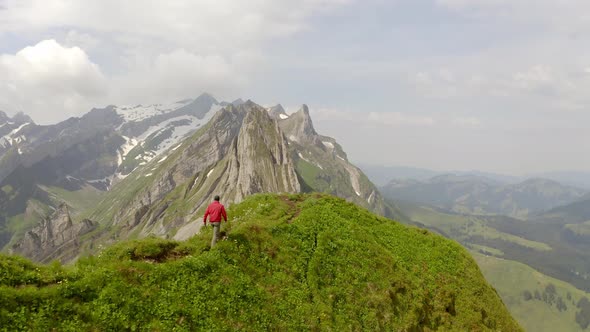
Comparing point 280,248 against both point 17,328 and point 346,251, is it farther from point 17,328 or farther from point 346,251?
point 17,328

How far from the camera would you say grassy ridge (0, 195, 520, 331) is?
54.0ft

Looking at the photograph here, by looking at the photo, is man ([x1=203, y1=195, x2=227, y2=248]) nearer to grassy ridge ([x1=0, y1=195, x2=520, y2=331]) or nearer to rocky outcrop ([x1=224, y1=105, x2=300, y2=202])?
grassy ridge ([x1=0, y1=195, x2=520, y2=331])

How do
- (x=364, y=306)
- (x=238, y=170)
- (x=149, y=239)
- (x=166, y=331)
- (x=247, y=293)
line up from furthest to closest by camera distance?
(x=238, y=170)
(x=364, y=306)
(x=149, y=239)
(x=247, y=293)
(x=166, y=331)

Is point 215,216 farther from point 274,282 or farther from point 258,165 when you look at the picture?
point 258,165

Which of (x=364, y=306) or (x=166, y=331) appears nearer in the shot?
(x=166, y=331)

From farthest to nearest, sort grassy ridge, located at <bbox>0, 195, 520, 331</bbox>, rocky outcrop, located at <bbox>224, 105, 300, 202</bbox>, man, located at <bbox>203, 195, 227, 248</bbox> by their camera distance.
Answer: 1. rocky outcrop, located at <bbox>224, 105, 300, 202</bbox>
2. man, located at <bbox>203, 195, 227, 248</bbox>
3. grassy ridge, located at <bbox>0, 195, 520, 331</bbox>

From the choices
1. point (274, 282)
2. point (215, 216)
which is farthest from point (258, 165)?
point (215, 216)

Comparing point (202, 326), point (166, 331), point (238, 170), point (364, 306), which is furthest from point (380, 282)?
point (238, 170)

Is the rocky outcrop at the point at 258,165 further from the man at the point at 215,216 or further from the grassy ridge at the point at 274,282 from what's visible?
the man at the point at 215,216

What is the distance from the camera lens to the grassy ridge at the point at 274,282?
54.0 ft

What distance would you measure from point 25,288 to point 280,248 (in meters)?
15.2

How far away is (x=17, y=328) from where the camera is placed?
1432 centimetres

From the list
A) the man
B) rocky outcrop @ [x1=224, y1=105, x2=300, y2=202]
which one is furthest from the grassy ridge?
rocky outcrop @ [x1=224, y1=105, x2=300, y2=202]

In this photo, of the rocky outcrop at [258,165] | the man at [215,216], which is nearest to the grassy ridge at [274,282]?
the man at [215,216]
